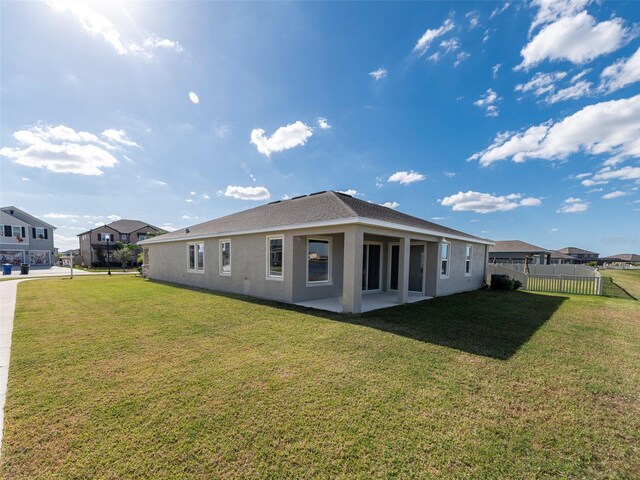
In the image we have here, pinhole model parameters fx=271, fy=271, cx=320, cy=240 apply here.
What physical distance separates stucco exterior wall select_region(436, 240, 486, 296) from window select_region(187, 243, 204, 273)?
1191cm

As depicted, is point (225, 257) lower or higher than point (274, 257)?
lower

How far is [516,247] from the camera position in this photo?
42.5 meters

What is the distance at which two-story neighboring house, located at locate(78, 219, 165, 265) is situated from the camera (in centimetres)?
4119

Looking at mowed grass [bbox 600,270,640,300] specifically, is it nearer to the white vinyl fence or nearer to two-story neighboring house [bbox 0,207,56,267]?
the white vinyl fence

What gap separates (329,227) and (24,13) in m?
11.7

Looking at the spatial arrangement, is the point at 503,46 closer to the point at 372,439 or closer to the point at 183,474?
the point at 372,439

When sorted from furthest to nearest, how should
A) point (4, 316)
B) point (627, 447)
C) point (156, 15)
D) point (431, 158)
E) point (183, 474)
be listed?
point (431, 158), point (156, 15), point (4, 316), point (627, 447), point (183, 474)

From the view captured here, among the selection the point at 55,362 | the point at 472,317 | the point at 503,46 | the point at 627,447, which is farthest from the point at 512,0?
the point at 55,362

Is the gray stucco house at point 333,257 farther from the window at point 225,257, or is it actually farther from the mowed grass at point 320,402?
the mowed grass at point 320,402

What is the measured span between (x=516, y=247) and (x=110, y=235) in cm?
6441

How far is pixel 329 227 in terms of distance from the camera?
28.3 feet

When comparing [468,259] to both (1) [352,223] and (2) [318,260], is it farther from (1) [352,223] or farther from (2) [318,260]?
(1) [352,223]

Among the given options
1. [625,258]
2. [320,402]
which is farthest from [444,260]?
[625,258]

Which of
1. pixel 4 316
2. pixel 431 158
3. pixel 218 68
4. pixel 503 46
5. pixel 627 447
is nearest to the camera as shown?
pixel 627 447
